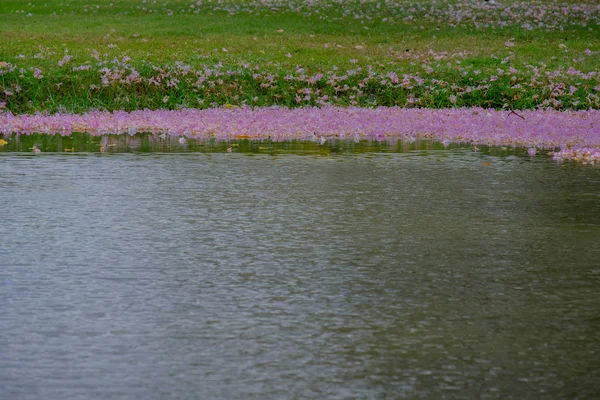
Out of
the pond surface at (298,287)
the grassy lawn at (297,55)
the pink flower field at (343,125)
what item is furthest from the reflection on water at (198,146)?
the grassy lawn at (297,55)

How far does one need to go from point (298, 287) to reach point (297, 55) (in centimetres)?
1684

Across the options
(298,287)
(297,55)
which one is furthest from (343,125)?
(298,287)

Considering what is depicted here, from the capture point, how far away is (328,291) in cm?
568

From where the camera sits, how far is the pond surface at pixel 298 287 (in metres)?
4.28

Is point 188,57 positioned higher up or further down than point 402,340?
higher up

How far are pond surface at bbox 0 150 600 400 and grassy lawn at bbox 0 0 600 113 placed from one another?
8.12 meters

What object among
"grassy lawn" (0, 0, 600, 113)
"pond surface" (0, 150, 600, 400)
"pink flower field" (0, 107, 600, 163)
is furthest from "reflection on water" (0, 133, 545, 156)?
"grassy lawn" (0, 0, 600, 113)

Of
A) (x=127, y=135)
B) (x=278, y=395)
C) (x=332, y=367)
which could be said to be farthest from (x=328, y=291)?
(x=127, y=135)

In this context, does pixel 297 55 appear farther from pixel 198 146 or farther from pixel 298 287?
pixel 298 287

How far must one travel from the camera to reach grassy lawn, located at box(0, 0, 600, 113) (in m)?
18.2

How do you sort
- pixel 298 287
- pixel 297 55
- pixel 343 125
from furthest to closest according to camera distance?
pixel 297 55
pixel 343 125
pixel 298 287

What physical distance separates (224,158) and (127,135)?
10.8 feet

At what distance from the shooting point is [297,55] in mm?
22297

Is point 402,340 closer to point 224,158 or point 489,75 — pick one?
point 224,158
